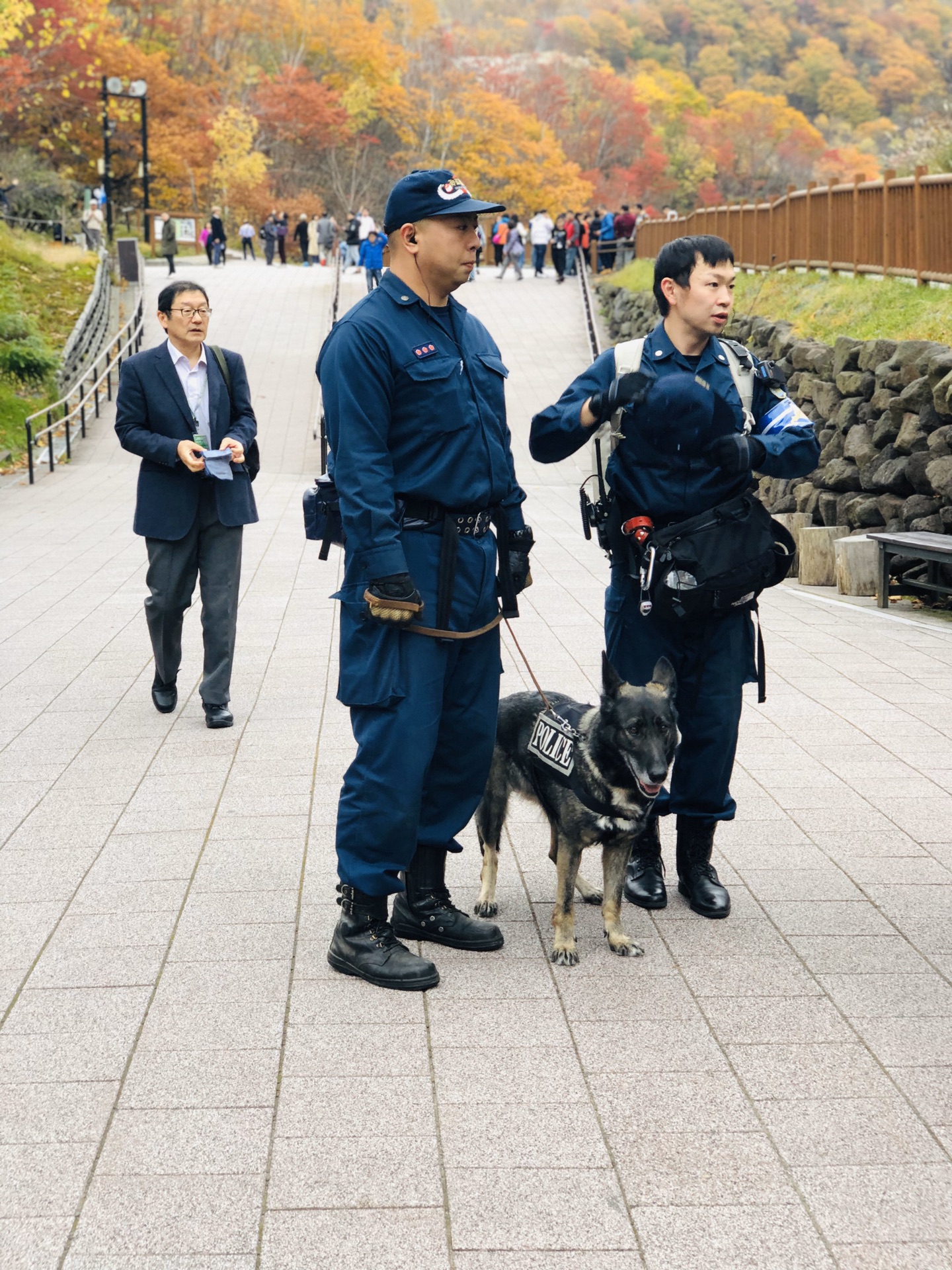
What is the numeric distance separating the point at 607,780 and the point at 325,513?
1.10 metres

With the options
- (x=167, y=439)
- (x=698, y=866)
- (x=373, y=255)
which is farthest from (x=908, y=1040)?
(x=373, y=255)

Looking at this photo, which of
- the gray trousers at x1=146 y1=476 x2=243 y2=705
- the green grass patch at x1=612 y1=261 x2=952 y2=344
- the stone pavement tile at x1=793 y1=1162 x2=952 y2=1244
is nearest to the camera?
the stone pavement tile at x1=793 y1=1162 x2=952 y2=1244

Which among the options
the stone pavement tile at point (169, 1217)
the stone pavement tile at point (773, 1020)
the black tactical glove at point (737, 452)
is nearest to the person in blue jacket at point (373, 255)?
the black tactical glove at point (737, 452)

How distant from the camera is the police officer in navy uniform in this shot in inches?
142

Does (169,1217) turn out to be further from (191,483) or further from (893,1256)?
(191,483)

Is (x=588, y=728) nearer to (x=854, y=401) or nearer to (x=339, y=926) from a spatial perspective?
(x=339, y=926)

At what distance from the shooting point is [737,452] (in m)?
3.95

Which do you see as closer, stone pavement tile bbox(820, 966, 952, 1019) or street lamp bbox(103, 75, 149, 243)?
stone pavement tile bbox(820, 966, 952, 1019)

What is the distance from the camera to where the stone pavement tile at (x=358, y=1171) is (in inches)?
107

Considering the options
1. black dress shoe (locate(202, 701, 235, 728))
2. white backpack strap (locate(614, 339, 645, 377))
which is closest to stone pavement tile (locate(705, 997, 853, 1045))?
white backpack strap (locate(614, 339, 645, 377))

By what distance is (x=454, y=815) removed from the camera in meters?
4.00

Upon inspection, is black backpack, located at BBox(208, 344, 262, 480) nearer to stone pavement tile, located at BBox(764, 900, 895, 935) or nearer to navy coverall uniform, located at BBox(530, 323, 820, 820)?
navy coverall uniform, located at BBox(530, 323, 820, 820)

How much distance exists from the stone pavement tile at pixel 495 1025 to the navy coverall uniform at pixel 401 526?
377mm

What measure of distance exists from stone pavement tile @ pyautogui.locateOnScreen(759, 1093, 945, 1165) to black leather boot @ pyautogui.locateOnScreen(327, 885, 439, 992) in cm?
106
